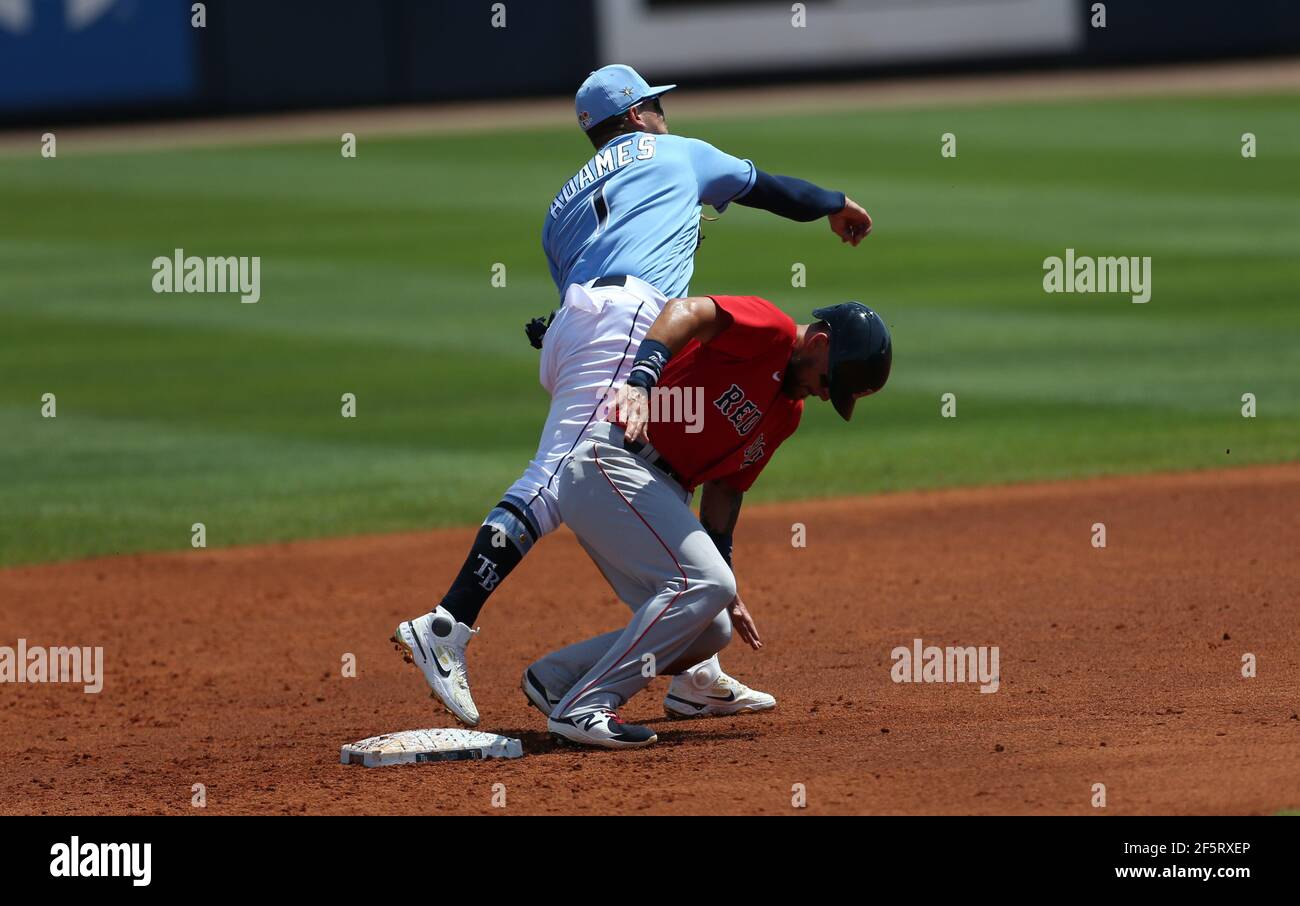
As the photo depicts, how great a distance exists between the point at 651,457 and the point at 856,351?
735 mm

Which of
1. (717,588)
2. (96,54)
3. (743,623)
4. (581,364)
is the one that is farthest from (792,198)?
(96,54)

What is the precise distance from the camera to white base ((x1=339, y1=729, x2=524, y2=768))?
585 centimetres

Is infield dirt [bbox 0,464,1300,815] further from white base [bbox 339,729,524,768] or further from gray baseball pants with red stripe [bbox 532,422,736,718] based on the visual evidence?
gray baseball pants with red stripe [bbox 532,422,736,718]

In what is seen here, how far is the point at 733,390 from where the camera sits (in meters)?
5.85

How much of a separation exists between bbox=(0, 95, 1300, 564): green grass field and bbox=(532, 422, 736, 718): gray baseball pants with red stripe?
4.48 meters

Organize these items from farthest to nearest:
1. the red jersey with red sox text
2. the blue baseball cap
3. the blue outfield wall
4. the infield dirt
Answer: the blue outfield wall
the blue baseball cap
the red jersey with red sox text
the infield dirt

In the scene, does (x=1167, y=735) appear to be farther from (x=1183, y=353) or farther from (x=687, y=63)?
(x=687, y=63)

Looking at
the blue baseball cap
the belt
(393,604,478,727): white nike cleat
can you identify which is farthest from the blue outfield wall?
the belt

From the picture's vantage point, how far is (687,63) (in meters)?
25.4

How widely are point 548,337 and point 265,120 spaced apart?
2101cm

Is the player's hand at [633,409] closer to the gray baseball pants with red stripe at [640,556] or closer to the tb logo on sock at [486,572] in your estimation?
the gray baseball pants with red stripe at [640,556]

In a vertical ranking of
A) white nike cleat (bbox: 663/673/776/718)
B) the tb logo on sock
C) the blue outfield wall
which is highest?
the blue outfield wall

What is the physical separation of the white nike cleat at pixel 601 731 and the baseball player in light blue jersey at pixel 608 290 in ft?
0.95

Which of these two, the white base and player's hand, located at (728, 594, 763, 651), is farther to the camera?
player's hand, located at (728, 594, 763, 651)
